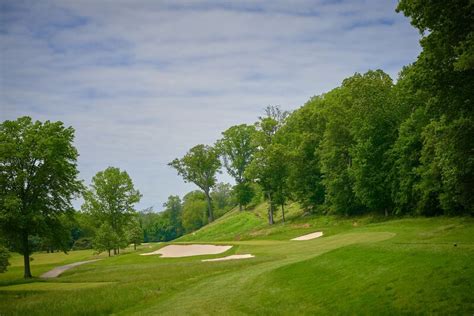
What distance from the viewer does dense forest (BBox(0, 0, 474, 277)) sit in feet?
65.3

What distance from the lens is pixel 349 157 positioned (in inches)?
2338

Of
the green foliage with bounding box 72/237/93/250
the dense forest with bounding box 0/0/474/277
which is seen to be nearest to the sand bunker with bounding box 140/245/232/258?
the dense forest with bounding box 0/0/474/277

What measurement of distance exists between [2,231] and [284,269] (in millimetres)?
30306

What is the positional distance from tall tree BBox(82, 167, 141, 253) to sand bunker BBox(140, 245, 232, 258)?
23368 mm

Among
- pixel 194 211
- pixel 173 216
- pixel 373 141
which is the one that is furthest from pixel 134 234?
pixel 173 216

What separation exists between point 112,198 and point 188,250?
3097 cm

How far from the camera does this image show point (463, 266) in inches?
573

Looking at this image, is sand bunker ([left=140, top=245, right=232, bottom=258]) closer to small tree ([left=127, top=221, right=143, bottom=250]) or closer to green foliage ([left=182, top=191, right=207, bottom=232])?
small tree ([left=127, top=221, right=143, bottom=250])

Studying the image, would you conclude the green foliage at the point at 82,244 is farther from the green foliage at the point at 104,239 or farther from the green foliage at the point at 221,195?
the green foliage at the point at 221,195

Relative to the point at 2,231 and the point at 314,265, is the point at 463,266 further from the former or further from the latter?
the point at 2,231

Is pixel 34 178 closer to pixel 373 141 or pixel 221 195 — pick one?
pixel 373 141

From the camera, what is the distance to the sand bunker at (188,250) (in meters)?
51.1

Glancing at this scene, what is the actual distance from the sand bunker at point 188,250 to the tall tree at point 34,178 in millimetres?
15299

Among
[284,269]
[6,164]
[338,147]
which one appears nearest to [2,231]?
[6,164]
